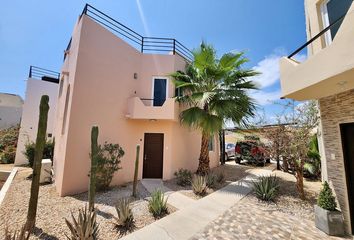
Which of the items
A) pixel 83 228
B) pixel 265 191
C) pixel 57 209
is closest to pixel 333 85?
pixel 265 191

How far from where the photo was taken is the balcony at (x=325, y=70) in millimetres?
3443

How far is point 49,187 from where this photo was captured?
8.48 m

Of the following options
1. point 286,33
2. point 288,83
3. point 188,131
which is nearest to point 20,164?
point 188,131

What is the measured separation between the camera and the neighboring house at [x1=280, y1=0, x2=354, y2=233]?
3.60m

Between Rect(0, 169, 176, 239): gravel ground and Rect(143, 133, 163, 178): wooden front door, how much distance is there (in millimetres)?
2063

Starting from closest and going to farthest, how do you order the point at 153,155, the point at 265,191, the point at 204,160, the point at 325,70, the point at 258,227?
the point at 325,70 < the point at 258,227 < the point at 265,191 < the point at 204,160 < the point at 153,155

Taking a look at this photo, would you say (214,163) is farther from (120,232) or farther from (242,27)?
(120,232)

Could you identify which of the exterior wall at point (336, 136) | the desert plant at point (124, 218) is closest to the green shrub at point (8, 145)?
the desert plant at point (124, 218)

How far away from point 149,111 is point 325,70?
7829 millimetres

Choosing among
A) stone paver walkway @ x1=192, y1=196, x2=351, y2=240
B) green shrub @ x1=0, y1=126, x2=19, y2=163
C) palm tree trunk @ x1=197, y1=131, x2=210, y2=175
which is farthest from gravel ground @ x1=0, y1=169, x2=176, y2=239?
green shrub @ x1=0, y1=126, x2=19, y2=163

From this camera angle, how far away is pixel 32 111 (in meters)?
14.8

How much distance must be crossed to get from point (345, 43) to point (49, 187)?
1184cm

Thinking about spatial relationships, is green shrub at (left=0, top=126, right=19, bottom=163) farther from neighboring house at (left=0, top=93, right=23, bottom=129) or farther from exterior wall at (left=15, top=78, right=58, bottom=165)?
neighboring house at (left=0, top=93, right=23, bottom=129)

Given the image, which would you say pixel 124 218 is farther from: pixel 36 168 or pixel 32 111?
pixel 32 111
